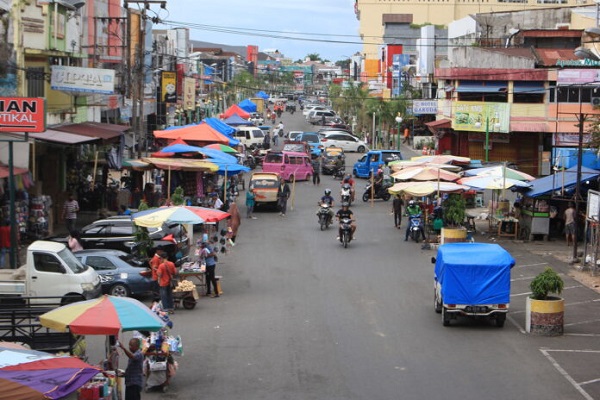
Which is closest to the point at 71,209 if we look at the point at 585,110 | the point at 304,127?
the point at 585,110

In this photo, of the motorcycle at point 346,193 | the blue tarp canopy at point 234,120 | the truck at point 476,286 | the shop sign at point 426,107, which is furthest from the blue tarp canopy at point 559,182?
the blue tarp canopy at point 234,120

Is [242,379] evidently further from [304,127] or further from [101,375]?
[304,127]

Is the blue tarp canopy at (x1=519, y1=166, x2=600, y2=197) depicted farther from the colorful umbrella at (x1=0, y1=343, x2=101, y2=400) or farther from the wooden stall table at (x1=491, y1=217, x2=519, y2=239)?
the colorful umbrella at (x1=0, y1=343, x2=101, y2=400)

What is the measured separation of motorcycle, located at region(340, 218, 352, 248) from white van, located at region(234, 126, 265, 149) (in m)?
34.5

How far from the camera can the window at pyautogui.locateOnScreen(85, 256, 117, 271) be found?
2275 centimetres

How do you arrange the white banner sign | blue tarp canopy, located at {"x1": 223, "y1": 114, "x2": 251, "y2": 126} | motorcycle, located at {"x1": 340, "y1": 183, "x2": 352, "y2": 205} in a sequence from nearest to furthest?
the white banner sign → motorcycle, located at {"x1": 340, "y1": 183, "x2": 352, "y2": 205} → blue tarp canopy, located at {"x1": 223, "y1": 114, "x2": 251, "y2": 126}

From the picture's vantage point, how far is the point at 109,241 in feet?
88.3

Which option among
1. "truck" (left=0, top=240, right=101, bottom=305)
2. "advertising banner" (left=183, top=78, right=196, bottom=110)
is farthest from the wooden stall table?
"advertising banner" (left=183, top=78, right=196, bottom=110)

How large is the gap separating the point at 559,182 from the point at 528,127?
22485 millimetres

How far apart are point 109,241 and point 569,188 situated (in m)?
15.7

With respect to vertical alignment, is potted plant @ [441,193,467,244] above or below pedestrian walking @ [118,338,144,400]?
above

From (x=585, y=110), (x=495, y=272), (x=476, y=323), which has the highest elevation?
(x=585, y=110)

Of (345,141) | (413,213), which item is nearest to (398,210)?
(413,213)

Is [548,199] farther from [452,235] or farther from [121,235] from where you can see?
[121,235]
